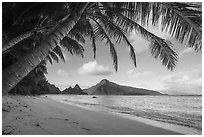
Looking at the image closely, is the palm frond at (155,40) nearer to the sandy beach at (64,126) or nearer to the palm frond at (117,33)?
the palm frond at (117,33)

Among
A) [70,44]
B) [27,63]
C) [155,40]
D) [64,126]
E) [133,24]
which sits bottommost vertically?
[64,126]

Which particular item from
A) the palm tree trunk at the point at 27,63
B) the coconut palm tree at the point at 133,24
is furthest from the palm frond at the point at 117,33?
the palm tree trunk at the point at 27,63

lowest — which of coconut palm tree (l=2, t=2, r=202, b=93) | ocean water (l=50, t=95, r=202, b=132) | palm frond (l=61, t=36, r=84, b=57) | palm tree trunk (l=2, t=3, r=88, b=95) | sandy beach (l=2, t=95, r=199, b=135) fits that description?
ocean water (l=50, t=95, r=202, b=132)

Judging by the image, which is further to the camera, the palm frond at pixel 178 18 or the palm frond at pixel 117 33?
the palm frond at pixel 117 33

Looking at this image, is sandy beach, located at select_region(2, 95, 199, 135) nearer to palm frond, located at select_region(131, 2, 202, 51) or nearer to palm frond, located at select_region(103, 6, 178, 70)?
palm frond, located at select_region(103, 6, 178, 70)

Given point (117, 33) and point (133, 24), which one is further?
point (117, 33)

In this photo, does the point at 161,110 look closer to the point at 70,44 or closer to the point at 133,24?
the point at 70,44

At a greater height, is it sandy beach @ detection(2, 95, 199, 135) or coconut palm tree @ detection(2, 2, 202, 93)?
coconut palm tree @ detection(2, 2, 202, 93)

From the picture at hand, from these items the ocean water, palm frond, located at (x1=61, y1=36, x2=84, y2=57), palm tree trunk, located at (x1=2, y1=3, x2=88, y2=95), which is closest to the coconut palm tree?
palm tree trunk, located at (x1=2, y1=3, x2=88, y2=95)

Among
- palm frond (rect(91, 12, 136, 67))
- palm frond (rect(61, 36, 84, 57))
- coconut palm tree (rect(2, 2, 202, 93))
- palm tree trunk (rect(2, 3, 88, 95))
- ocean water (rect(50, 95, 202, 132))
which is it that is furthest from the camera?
ocean water (rect(50, 95, 202, 132))

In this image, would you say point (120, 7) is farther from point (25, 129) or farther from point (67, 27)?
point (25, 129)

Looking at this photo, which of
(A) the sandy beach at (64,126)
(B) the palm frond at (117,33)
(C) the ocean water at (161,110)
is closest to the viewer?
(A) the sandy beach at (64,126)

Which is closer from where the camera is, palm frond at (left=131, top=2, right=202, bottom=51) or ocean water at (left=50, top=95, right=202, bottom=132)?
palm frond at (left=131, top=2, right=202, bottom=51)

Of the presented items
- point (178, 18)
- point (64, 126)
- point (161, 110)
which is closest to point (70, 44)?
point (64, 126)
